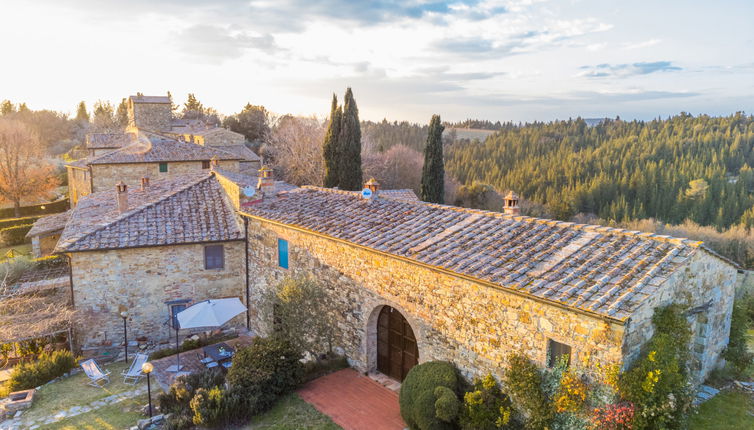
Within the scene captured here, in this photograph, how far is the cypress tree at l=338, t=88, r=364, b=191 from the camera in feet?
116

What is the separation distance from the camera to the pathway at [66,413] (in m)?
11.3

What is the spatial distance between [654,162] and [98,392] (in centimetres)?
7905

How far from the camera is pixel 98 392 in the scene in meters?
13.1

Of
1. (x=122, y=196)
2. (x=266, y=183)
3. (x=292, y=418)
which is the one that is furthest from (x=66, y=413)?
(x=266, y=183)

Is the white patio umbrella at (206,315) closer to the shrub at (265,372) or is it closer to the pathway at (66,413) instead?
the pathway at (66,413)

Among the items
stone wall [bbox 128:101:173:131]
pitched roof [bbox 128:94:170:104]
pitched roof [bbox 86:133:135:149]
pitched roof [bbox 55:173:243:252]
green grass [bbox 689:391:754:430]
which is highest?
pitched roof [bbox 128:94:170:104]

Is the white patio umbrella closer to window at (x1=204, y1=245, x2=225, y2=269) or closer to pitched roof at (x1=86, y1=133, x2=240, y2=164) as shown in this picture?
window at (x1=204, y1=245, x2=225, y2=269)

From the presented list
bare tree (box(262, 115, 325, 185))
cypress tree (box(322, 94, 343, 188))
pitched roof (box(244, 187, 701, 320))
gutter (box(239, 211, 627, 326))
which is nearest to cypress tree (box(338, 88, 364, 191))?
cypress tree (box(322, 94, 343, 188))

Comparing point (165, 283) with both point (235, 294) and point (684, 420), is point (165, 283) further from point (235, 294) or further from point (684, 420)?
point (684, 420)

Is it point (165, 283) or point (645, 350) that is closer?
point (645, 350)

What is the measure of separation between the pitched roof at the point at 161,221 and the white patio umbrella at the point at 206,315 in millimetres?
3220

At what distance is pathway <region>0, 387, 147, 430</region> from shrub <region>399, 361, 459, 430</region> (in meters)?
7.94

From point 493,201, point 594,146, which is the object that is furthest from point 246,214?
point 594,146

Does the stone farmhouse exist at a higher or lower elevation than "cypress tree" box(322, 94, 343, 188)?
lower
